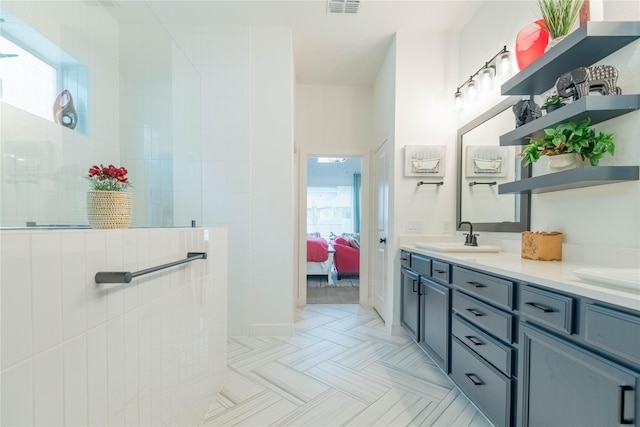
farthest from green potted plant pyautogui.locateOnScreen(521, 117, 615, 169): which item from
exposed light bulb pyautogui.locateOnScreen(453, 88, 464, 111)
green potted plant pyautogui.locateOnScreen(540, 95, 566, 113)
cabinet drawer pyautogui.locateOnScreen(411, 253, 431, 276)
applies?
exposed light bulb pyautogui.locateOnScreen(453, 88, 464, 111)

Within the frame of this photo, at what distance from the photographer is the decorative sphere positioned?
1.61 meters

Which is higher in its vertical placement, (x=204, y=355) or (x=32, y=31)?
(x=32, y=31)

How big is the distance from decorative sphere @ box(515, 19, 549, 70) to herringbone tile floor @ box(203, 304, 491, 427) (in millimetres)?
2086

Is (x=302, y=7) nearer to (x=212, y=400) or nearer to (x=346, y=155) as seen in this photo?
(x=346, y=155)

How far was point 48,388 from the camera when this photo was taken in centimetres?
58

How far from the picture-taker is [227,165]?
103 inches

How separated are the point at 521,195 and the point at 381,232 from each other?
1487 mm

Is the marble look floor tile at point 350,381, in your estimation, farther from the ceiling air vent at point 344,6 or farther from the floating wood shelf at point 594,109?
the ceiling air vent at point 344,6

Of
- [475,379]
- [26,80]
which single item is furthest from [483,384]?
[26,80]

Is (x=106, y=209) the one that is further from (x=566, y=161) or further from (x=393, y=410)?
(x=566, y=161)

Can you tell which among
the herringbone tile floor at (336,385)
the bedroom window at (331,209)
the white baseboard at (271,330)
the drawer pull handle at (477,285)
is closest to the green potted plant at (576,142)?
the drawer pull handle at (477,285)

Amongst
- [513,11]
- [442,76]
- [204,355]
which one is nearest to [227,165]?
[204,355]

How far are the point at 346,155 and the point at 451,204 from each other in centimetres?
148

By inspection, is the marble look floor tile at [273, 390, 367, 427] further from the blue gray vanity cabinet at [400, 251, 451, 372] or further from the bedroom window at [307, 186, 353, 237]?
the bedroom window at [307, 186, 353, 237]
